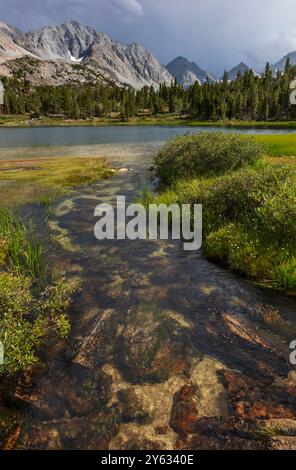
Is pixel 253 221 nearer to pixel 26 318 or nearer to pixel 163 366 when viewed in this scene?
pixel 163 366

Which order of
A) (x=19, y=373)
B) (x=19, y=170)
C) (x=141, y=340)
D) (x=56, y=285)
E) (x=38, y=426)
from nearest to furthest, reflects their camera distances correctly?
(x=38, y=426) → (x=19, y=373) → (x=141, y=340) → (x=56, y=285) → (x=19, y=170)

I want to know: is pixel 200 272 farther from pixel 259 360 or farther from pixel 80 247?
pixel 80 247

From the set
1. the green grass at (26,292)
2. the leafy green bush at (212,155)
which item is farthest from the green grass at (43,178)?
the leafy green bush at (212,155)

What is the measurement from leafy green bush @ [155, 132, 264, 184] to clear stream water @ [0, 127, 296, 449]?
15.5 meters

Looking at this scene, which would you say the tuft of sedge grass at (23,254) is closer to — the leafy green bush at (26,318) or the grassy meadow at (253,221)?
the leafy green bush at (26,318)

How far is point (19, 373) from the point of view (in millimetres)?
9211

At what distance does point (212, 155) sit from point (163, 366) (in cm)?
2314

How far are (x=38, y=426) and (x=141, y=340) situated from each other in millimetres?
4123

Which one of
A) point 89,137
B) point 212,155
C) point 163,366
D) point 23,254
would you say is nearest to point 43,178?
point 212,155

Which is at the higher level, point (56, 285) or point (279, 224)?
point (279, 224)

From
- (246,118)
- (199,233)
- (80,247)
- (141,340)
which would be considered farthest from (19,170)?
(246,118)

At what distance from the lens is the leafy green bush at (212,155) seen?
28969 millimetres
